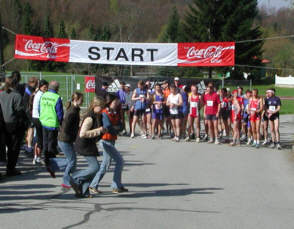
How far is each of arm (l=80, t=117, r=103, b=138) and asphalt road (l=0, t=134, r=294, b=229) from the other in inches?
41.5

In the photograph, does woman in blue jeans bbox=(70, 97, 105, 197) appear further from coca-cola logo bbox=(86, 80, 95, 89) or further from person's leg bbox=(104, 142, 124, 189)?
coca-cola logo bbox=(86, 80, 95, 89)

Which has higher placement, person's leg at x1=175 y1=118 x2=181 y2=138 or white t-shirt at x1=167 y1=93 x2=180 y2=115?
white t-shirt at x1=167 y1=93 x2=180 y2=115

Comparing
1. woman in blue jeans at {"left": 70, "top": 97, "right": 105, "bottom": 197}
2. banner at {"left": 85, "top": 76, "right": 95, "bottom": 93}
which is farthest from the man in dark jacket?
banner at {"left": 85, "top": 76, "right": 95, "bottom": 93}

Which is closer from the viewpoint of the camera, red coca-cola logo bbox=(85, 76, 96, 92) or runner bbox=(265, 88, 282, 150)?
runner bbox=(265, 88, 282, 150)

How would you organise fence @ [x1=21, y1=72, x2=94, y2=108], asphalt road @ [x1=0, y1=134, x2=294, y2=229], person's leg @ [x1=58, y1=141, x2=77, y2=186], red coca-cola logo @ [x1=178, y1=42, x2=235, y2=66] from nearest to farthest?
1. asphalt road @ [x1=0, y1=134, x2=294, y2=229]
2. person's leg @ [x1=58, y1=141, x2=77, y2=186]
3. red coca-cola logo @ [x1=178, y1=42, x2=235, y2=66]
4. fence @ [x1=21, y1=72, x2=94, y2=108]

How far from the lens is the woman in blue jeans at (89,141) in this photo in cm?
744

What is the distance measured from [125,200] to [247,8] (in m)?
54.2

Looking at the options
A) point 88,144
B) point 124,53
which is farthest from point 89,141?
point 124,53

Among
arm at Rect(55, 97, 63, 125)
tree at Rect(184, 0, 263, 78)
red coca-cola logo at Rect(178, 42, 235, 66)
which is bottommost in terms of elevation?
arm at Rect(55, 97, 63, 125)

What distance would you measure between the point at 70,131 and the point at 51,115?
1846 millimetres

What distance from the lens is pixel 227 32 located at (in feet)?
183

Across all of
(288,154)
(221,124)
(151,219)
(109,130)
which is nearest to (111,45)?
(221,124)

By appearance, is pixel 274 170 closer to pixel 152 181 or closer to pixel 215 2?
pixel 152 181

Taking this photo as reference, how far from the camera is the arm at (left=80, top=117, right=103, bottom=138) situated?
24.3ft
